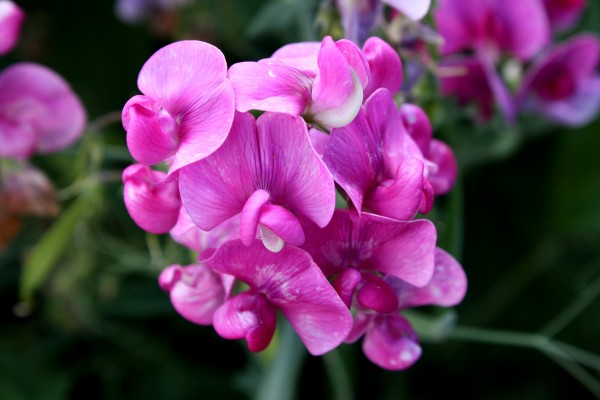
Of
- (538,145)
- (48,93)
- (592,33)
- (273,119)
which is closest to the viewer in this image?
(273,119)

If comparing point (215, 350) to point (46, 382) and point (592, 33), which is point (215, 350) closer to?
point (46, 382)

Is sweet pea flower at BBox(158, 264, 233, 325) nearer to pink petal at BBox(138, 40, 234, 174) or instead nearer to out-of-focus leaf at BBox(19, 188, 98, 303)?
pink petal at BBox(138, 40, 234, 174)

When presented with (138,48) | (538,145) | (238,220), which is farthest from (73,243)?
(538,145)

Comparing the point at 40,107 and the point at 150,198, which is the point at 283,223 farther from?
the point at 40,107

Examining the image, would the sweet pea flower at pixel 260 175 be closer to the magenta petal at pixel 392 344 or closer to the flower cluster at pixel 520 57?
the magenta petal at pixel 392 344

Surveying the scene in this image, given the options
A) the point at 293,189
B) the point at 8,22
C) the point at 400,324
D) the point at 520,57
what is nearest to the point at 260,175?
the point at 293,189

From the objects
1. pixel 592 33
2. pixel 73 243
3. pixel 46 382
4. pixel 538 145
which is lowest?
pixel 46 382
